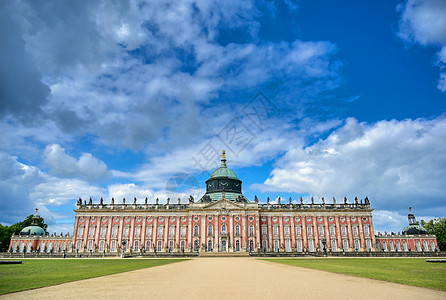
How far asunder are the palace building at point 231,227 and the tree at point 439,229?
17.5ft

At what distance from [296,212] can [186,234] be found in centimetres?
2670

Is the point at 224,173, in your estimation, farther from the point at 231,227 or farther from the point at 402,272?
the point at 402,272

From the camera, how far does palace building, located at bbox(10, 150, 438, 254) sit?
224ft

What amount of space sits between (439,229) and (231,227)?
5726cm

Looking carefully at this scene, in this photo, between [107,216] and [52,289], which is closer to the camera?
[52,289]

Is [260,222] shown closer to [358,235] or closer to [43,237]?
[358,235]

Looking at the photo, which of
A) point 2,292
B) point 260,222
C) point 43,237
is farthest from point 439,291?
point 43,237

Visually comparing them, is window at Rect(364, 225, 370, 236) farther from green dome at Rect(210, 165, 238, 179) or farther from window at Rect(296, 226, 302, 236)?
green dome at Rect(210, 165, 238, 179)

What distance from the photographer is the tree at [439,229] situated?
255 feet

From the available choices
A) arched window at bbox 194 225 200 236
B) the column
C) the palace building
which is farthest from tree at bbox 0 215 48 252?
the column

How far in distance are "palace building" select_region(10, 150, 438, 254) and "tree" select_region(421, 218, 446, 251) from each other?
17.5 ft

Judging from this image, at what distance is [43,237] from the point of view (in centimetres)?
7725

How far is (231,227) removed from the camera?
222ft

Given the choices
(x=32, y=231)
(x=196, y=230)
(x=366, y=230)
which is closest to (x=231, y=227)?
(x=196, y=230)
